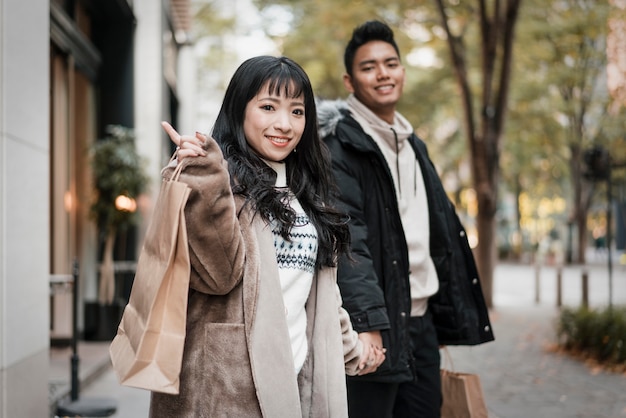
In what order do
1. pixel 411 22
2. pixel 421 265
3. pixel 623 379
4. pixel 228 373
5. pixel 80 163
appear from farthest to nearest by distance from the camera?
pixel 411 22, pixel 80 163, pixel 623 379, pixel 421 265, pixel 228 373

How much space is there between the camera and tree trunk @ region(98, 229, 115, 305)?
33.9 ft

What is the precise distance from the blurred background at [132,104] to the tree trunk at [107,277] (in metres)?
0.02

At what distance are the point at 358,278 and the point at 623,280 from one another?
22.1 metres

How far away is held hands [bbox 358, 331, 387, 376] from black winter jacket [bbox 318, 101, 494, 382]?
0.04m

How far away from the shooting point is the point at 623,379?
26.3ft

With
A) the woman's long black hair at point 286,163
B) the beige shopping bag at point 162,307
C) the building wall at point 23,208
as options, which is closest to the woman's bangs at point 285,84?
the woman's long black hair at point 286,163

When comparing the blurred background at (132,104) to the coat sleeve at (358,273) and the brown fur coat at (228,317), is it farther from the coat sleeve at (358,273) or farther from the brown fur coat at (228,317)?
the brown fur coat at (228,317)

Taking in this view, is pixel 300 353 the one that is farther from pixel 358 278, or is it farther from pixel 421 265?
pixel 421 265

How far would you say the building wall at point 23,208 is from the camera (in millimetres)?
4137

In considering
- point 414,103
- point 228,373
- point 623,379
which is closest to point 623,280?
point 414,103

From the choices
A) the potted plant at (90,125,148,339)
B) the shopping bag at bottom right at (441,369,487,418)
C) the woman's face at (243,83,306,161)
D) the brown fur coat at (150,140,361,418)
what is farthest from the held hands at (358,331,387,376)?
the potted plant at (90,125,148,339)

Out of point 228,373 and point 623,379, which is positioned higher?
point 228,373

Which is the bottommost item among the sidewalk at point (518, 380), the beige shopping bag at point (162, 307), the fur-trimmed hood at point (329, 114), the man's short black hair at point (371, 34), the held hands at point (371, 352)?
the sidewalk at point (518, 380)

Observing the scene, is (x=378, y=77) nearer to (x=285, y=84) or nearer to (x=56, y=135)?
(x=285, y=84)
